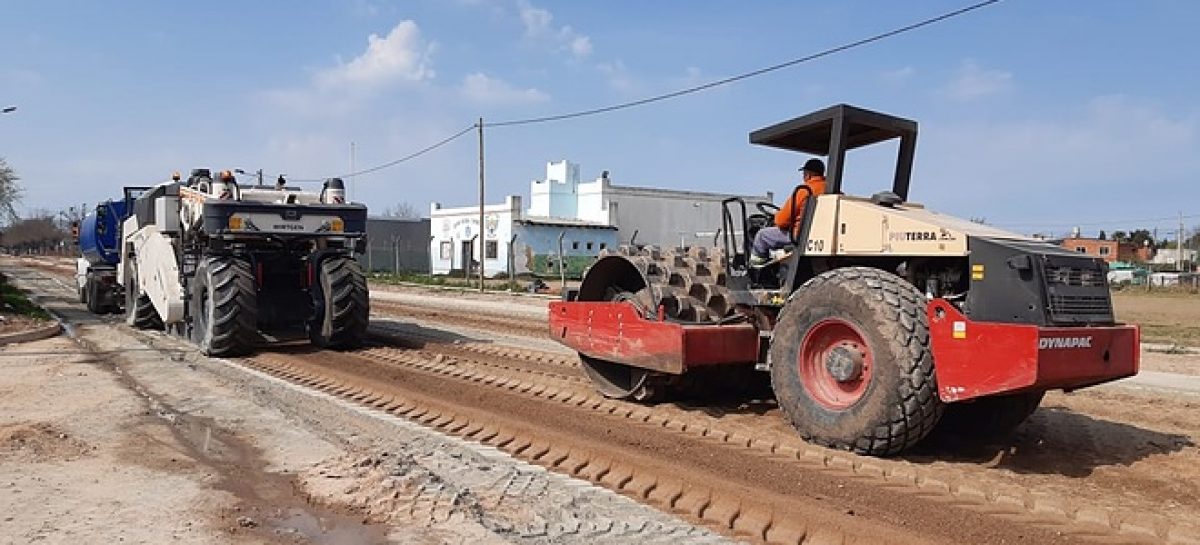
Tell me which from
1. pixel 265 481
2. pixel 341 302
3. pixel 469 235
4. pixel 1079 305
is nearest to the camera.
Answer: pixel 1079 305

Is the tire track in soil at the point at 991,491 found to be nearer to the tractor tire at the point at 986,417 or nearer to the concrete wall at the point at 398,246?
the tractor tire at the point at 986,417

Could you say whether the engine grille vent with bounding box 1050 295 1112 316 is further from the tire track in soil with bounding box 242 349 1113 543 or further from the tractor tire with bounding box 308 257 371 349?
the tractor tire with bounding box 308 257 371 349

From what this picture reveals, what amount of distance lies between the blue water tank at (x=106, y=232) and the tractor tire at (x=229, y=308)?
8.03 m

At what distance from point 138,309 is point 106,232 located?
4.73 m

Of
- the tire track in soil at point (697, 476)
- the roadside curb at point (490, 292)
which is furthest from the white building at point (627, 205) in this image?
the tire track in soil at point (697, 476)

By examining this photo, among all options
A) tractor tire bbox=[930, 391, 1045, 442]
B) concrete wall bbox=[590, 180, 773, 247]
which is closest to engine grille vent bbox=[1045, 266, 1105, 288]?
tractor tire bbox=[930, 391, 1045, 442]

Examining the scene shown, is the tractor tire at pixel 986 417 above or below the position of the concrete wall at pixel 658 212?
below

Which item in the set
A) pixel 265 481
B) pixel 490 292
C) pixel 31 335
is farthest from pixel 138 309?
pixel 490 292

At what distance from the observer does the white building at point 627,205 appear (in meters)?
54.2

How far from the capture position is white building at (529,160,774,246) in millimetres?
54219

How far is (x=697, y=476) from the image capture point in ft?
18.8

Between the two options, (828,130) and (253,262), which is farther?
(253,262)

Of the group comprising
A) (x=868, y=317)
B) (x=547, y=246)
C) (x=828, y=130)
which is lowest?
(x=868, y=317)

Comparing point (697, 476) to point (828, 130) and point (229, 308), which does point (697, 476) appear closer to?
point (828, 130)
